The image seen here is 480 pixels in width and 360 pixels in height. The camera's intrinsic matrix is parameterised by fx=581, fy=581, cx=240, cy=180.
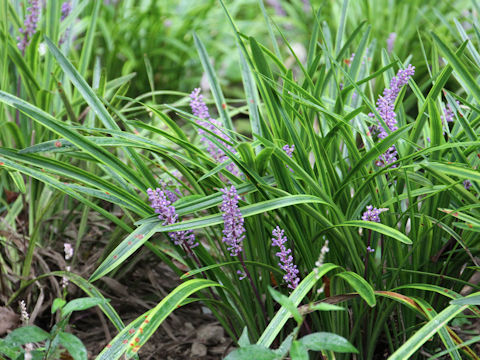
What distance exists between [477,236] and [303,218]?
19.4 inches

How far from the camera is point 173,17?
4.28 m

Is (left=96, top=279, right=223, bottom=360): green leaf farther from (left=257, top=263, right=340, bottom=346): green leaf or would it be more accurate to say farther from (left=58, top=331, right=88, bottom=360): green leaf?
(left=257, top=263, right=340, bottom=346): green leaf

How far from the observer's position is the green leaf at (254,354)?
124 cm

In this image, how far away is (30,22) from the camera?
2336 mm

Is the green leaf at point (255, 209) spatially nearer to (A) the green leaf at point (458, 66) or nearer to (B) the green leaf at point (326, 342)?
(B) the green leaf at point (326, 342)

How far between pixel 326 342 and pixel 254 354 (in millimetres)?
156

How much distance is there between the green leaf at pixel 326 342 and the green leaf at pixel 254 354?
0.07m

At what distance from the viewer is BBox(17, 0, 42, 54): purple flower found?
2.30 m

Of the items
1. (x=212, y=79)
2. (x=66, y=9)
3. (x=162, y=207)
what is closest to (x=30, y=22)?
(x=66, y=9)

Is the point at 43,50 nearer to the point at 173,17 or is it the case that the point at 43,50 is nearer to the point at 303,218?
the point at 303,218

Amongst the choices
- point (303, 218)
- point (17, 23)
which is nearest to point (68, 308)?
point (303, 218)

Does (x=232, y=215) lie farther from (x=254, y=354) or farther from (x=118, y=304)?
(x=118, y=304)

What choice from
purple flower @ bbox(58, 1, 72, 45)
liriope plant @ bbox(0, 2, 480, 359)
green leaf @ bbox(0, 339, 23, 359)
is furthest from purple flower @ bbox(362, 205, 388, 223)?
purple flower @ bbox(58, 1, 72, 45)

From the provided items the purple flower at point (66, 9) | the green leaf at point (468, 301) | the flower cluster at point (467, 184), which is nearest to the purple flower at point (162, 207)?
the green leaf at point (468, 301)
